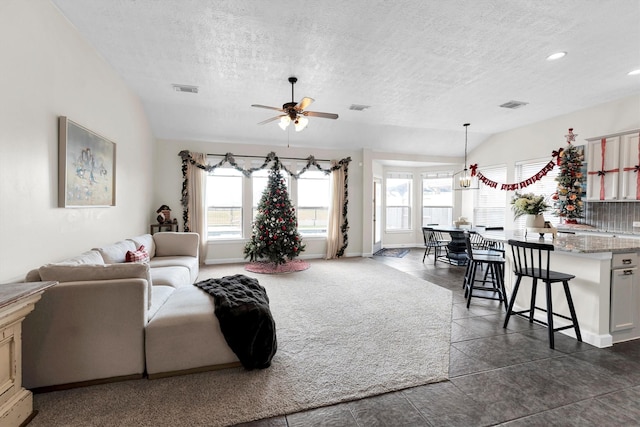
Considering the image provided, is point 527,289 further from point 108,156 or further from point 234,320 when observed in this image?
point 108,156

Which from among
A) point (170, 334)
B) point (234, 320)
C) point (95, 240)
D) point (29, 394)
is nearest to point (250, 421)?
point (234, 320)

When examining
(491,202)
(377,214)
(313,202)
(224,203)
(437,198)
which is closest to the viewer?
(224,203)

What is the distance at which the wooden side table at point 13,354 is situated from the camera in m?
1.63

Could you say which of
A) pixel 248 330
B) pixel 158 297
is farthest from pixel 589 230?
pixel 158 297

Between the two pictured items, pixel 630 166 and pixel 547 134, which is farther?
pixel 547 134

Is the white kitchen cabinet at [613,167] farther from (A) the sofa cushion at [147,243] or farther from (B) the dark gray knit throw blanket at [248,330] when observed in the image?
(A) the sofa cushion at [147,243]

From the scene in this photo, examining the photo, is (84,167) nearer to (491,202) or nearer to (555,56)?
(555,56)

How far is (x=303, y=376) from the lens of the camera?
7.60 feet

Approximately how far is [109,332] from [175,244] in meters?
2.86

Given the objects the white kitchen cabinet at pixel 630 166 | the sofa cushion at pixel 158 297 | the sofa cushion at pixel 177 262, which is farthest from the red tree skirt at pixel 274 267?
the white kitchen cabinet at pixel 630 166

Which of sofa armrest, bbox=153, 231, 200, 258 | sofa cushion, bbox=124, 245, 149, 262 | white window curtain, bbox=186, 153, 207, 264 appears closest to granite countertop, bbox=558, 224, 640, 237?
sofa armrest, bbox=153, 231, 200, 258

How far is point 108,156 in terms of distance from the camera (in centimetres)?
385

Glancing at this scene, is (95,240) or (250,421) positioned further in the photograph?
(95,240)

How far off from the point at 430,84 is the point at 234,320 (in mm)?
4164
